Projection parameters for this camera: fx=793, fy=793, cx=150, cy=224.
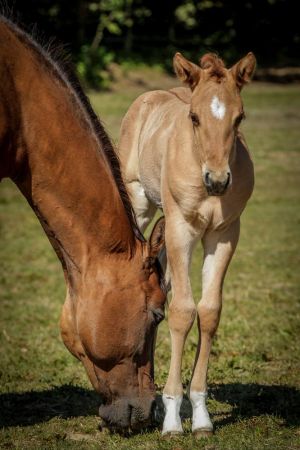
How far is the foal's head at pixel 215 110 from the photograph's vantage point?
4.81 m

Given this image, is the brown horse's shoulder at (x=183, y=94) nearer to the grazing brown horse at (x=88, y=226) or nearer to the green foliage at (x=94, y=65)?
the grazing brown horse at (x=88, y=226)

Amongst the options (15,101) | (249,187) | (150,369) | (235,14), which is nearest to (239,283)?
(249,187)

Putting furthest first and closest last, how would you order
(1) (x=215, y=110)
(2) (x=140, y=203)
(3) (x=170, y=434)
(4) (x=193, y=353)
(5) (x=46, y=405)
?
(4) (x=193, y=353) → (2) (x=140, y=203) → (5) (x=46, y=405) → (3) (x=170, y=434) → (1) (x=215, y=110)

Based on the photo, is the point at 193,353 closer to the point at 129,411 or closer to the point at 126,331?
the point at 129,411

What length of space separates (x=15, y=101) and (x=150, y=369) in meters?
1.71

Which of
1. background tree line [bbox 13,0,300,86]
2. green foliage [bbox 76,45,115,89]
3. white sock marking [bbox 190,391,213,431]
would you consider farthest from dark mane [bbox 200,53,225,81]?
green foliage [bbox 76,45,115,89]

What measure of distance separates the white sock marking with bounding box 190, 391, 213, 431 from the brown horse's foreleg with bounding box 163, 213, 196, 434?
0.10m

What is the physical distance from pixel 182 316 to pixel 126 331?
833 millimetres

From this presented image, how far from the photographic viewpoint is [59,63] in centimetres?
455

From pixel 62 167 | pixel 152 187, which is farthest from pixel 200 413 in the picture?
pixel 62 167

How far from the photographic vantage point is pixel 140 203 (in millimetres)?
6379

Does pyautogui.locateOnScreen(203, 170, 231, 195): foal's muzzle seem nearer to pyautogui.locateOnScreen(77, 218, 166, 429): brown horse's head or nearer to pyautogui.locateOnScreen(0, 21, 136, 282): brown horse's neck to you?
pyautogui.locateOnScreen(77, 218, 166, 429): brown horse's head

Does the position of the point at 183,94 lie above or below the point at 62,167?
below

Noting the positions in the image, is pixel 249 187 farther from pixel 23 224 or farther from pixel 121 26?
pixel 121 26
